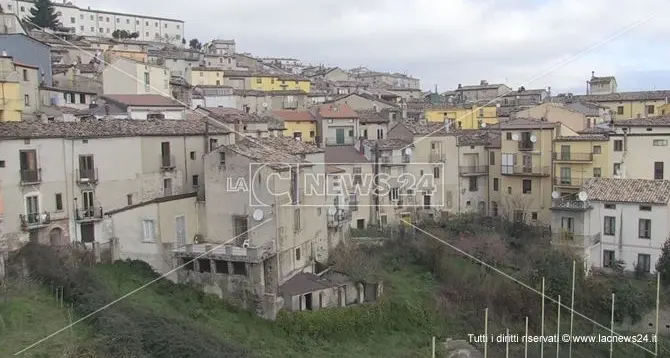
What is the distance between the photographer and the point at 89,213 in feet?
68.4

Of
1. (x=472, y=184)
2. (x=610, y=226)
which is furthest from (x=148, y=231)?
(x=610, y=226)

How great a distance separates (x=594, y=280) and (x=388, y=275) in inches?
292

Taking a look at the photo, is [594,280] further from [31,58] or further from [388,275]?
[31,58]

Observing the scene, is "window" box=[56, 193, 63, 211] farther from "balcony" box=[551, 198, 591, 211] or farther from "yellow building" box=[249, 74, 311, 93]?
"yellow building" box=[249, 74, 311, 93]

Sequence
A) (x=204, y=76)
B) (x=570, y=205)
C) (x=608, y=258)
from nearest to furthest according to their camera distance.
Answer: (x=608, y=258) < (x=570, y=205) < (x=204, y=76)

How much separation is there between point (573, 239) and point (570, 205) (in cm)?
130

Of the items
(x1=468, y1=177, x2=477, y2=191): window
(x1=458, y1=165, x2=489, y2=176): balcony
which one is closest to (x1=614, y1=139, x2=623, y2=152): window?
(x1=458, y1=165, x2=489, y2=176): balcony

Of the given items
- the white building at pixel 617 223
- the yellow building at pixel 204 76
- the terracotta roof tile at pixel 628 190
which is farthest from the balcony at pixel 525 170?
the yellow building at pixel 204 76

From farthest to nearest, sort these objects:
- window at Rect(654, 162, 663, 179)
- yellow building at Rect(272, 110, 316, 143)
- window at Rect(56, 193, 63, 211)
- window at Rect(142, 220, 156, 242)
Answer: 1. yellow building at Rect(272, 110, 316, 143)
2. window at Rect(654, 162, 663, 179)
3. window at Rect(142, 220, 156, 242)
4. window at Rect(56, 193, 63, 211)

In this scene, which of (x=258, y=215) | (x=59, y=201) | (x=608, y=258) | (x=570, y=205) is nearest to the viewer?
(x=258, y=215)

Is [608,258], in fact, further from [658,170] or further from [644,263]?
[658,170]

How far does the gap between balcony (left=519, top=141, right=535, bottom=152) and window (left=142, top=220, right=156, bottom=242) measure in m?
17.0

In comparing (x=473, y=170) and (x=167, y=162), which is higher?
(x=167, y=162)

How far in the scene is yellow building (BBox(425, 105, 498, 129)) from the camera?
4106 centimetres
